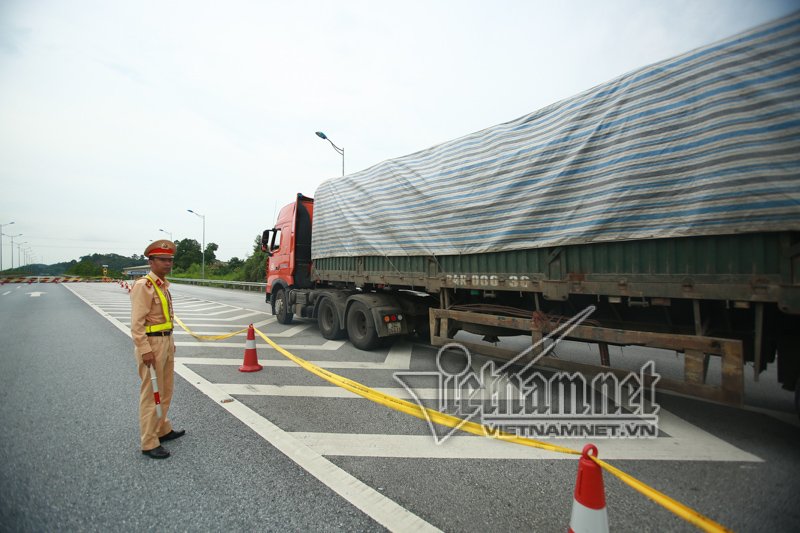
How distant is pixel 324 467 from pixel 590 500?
1985mm

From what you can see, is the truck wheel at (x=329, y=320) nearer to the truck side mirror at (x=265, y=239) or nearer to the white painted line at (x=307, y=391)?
the white painted line at (x=307, y=391)

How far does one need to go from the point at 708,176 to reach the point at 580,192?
42.8 inches

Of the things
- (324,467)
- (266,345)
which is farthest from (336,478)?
(266,345)

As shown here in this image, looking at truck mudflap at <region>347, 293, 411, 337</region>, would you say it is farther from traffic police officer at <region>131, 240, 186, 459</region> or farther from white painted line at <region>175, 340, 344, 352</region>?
traffic police officer at <region>131, 240, 186, 459</region>

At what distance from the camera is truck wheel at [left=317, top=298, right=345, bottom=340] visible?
25.8 feet

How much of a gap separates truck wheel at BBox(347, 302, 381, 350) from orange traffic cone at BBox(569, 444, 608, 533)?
208 inches

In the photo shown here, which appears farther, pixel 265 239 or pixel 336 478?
pixel 265 239

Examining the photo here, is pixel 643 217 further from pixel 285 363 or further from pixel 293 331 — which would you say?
pixel 293 331

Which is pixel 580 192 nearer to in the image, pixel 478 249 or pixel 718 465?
pixel 478 249

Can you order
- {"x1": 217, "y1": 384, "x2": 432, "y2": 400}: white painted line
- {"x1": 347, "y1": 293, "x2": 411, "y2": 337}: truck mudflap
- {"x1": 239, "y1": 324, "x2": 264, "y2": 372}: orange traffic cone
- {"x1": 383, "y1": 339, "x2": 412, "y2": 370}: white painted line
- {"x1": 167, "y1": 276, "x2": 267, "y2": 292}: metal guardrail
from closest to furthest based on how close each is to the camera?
{"x1": 217, "y1": 384, "x2": 432, "y2": 400}: white painted line
{"x1": 239, "y1": 324, "x2": 264, "y2": 372}: orange traffic cone
{"x1": 383, "y1": 339, "x2": 412, "y2": 370}: white painted line
{"x1": 347, "y1": 293, "x2": 411, "y2": 337}: truck mudflap
{"x1": 167, "y1": 276, "x2": 267, "y2": 292}: metal guardrail

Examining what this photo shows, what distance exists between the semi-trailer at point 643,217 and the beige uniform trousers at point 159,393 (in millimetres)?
3611

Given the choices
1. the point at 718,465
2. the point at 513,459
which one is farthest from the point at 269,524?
the point at 718,465

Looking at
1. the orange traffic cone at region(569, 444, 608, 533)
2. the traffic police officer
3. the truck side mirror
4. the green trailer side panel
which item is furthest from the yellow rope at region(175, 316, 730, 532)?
the truck side mirror

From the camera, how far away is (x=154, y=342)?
10.4ft
